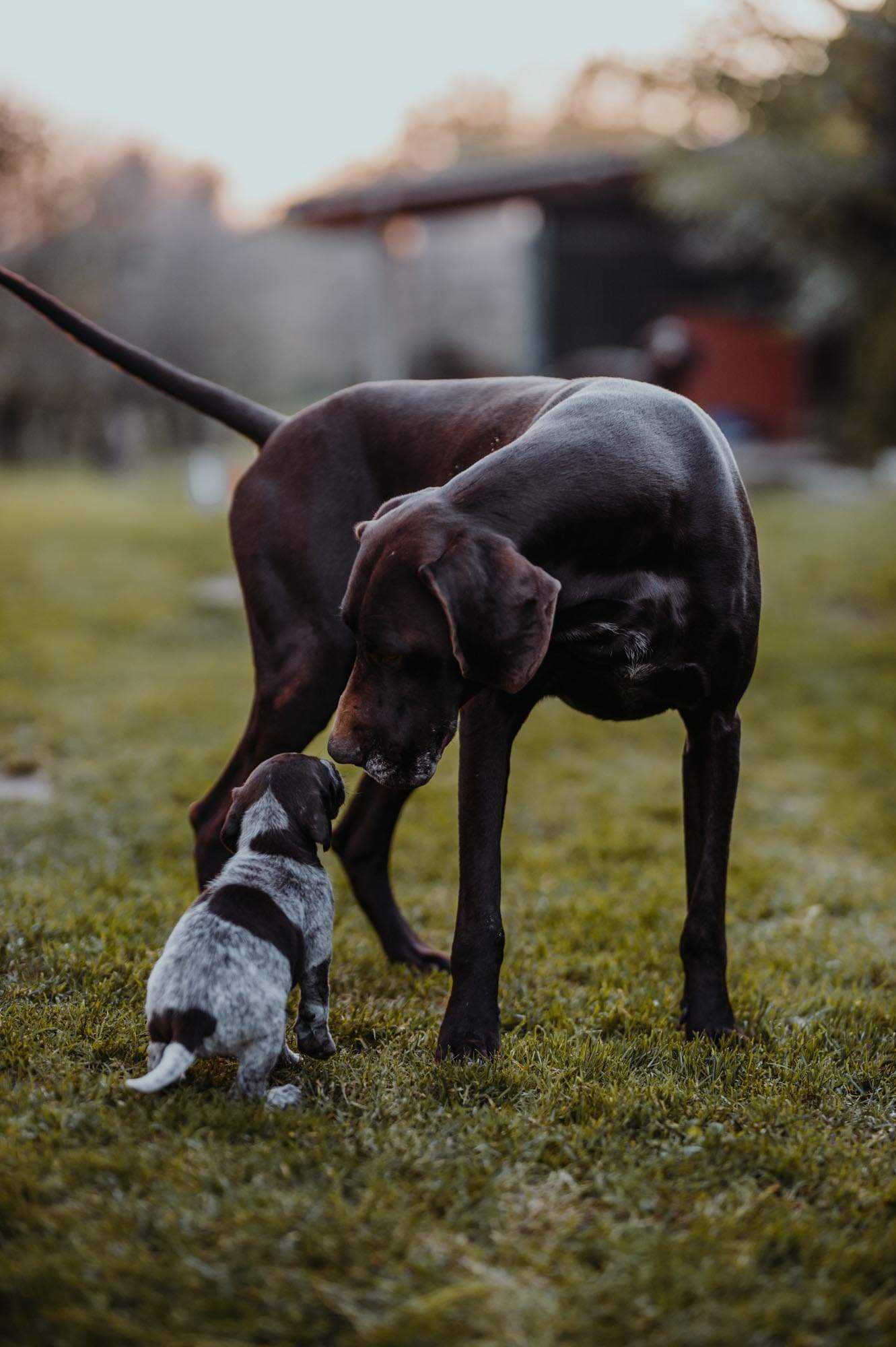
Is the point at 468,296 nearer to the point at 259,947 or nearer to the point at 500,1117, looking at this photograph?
the point at 259,947

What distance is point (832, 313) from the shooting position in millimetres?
13977

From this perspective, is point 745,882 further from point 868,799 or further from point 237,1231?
point 237,1231

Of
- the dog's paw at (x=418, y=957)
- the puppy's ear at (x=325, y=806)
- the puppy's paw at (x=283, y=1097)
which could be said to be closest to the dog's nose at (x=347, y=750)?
the puppy's ear at (x=325, y=806)

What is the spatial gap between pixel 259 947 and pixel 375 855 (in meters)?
1.22

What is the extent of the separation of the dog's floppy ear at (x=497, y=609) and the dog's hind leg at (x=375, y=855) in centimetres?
135

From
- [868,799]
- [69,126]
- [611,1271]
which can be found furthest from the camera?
[69,126]

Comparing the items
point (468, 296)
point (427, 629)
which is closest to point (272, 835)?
point (427, 629)

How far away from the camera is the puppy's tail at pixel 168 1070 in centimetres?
254

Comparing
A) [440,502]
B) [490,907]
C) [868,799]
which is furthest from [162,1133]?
[868,799]

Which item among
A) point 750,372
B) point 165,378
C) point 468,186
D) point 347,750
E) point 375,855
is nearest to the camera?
point 347,750

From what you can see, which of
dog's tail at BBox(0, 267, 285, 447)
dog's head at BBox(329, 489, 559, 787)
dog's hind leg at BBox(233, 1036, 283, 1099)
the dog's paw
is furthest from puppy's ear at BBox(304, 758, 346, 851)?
dog's tail at BBox(0, 267, 285, 447)

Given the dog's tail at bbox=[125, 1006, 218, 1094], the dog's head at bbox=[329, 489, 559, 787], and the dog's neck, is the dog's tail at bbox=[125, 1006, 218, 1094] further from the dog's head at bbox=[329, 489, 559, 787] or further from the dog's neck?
the dog's head at bbox=[329, 489, 559, 787]

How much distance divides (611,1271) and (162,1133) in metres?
0.95

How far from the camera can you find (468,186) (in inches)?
594
